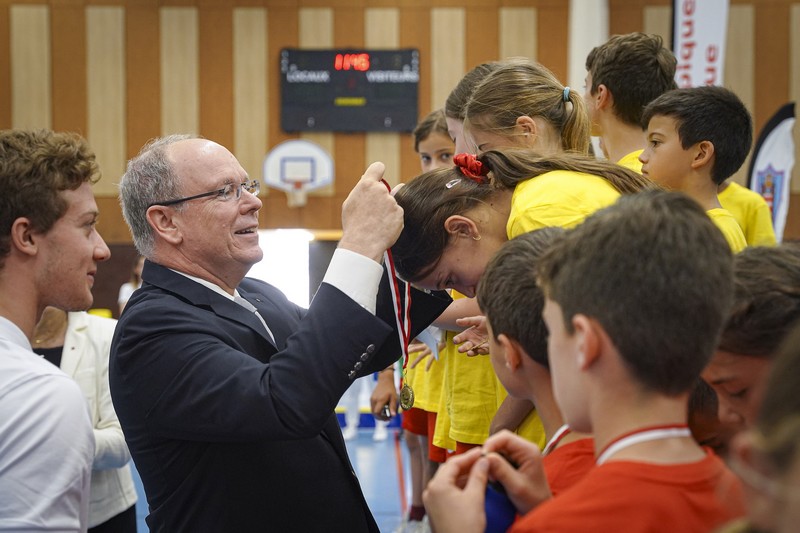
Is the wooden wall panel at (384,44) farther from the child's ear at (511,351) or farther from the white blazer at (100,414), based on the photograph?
the child's ear at (511,351)

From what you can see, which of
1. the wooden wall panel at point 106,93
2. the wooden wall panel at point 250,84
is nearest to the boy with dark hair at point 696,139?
the wooden wall panel at point 250,84

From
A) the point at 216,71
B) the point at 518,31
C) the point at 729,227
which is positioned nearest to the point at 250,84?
the point at 216,71

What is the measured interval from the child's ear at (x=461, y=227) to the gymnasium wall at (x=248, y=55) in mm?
9083

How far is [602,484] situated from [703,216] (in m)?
0.36

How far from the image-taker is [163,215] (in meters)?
2.06

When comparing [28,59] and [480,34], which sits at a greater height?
[480,34]

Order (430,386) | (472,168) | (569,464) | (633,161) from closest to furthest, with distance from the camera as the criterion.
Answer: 1. (569,464)
2. (472,168)
3. (633,161)
4. (430,386)

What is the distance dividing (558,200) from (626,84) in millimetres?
1246

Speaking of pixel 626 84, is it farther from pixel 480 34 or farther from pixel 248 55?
pixel 248 55

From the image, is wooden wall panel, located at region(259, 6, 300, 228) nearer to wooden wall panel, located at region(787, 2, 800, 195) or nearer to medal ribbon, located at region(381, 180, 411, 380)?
wooden wall panel, located at region(787, 2, 800, 195)

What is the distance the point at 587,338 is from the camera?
3.41ft

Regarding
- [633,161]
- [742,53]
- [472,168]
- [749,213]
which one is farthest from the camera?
[742,53]

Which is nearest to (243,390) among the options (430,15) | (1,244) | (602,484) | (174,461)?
(174,461)

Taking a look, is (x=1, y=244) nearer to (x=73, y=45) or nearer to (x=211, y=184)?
(x=211, y=184)
